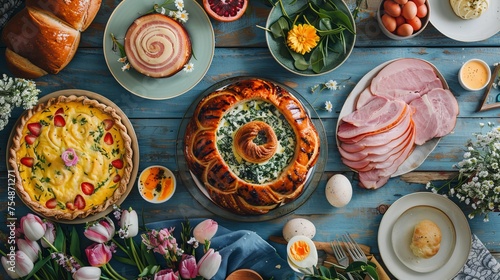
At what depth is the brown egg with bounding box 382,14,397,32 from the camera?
10.6 ft

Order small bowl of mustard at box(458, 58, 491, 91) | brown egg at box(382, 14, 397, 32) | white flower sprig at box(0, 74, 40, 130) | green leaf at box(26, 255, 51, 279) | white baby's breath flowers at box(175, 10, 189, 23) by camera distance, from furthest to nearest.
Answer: small bowl of mustard at box(458, 58, 491, 91), brown egg at box(382, 14, 397, 32), white baby's breath flowers at box(175, 10, 189, 23), green leaf at box(26, 255, 51, 279), white flower sprig at box(0, 74, 40, 130)

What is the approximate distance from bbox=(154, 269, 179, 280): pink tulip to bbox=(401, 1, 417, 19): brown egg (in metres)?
1.81

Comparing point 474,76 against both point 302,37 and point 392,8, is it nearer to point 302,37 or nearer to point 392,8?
point 392,8

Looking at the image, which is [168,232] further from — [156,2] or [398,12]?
[398,12]

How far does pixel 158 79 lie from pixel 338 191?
1127 mm

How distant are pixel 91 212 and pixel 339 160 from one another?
4.45 ft

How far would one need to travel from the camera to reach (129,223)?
120 inches

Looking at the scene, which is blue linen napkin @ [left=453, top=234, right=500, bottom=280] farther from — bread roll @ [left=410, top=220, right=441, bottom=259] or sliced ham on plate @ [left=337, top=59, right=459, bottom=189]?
sliced ham on plate @ [left=337, top=59, right=459, bottom=189]

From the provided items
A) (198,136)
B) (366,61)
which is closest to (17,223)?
(198,136)

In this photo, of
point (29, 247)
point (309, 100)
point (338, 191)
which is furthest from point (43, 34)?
point (338, 191)

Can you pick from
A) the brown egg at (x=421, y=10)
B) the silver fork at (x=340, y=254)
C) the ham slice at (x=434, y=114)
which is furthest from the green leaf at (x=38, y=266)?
the brown egg at (x=421, y=10)

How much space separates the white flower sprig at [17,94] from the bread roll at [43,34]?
14 cm

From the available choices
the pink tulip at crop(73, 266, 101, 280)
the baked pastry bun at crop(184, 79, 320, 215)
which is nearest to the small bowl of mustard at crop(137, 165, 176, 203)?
the baked pastry bun at crop(184, 79, 320, 215)

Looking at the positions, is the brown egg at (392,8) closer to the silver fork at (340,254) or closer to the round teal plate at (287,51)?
the round teal plate at (287,51)
